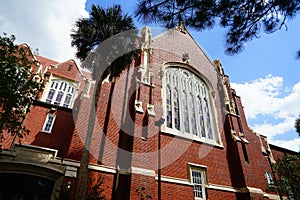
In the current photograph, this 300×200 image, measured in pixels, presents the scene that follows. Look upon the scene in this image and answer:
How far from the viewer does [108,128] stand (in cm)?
1019

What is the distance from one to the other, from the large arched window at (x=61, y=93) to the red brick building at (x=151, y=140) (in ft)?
0.33

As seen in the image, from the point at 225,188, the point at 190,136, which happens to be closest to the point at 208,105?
the point at 190,136

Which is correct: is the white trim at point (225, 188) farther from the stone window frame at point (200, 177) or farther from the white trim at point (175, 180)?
the white trim at point (175, 180)

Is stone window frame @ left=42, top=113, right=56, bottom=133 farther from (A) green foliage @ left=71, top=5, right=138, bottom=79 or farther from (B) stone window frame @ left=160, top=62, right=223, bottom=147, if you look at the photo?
(B) stone window frame @ left=160, top=62, right=223, bottom=147

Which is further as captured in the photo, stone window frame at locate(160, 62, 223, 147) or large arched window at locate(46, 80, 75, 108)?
large arched window at locate(46, 80, 75, 108)

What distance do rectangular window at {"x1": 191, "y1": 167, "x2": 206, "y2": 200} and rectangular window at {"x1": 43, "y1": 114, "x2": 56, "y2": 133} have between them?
9493mm

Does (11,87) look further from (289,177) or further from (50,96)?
(289,177)

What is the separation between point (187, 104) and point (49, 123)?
9.84 metres

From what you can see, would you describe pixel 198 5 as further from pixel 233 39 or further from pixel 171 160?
pixel 171 160

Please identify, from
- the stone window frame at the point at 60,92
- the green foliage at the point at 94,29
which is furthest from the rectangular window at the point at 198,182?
Answer: the stone window frame at the point at 60,92

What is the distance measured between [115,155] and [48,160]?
3229 mm

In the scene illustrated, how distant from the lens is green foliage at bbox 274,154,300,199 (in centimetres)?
1025

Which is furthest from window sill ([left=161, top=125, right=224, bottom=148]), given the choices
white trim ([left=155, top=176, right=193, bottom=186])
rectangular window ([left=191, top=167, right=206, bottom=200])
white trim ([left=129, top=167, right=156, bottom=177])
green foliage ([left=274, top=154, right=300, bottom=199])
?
green foliage ([left=274, top=154, right=300, bottom=199])

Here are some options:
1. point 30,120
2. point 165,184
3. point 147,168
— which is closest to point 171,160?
point 165,184
